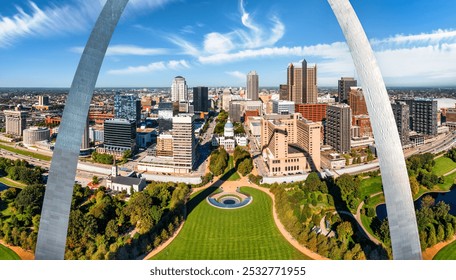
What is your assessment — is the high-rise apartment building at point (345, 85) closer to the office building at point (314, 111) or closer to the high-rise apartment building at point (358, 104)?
the office building at point (314, 111)

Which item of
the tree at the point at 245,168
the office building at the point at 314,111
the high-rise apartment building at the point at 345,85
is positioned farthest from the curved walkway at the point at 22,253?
the high-rise apartment building at the point at 345,85

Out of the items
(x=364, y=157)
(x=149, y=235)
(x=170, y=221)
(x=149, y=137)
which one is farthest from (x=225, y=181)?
(x=149, y=137)

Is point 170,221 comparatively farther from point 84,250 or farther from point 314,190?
point 314,190

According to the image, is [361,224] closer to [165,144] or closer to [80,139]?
[80,139]

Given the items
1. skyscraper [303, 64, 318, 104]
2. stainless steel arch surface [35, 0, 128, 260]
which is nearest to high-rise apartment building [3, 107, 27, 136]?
stainless steel arch surface [35, 0, 128, 260]

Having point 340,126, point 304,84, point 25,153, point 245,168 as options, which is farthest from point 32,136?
point 304,84
